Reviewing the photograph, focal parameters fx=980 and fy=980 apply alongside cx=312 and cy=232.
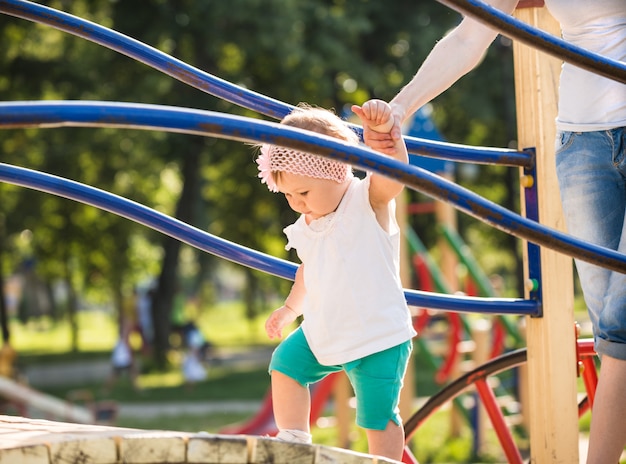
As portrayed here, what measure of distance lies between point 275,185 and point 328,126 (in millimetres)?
165

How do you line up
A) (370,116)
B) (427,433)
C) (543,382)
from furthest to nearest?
(427,433)
(543,382)
(370,116)

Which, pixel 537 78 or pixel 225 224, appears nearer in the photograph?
pixel 537 78

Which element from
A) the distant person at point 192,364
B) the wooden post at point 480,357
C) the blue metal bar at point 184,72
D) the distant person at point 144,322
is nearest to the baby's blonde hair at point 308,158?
the blue metal bar at point 184,72

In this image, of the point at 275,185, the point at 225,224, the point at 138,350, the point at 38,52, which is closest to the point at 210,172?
the point at 225,224

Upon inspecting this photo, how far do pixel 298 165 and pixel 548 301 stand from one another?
1.92 ft

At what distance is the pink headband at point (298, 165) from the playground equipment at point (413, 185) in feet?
0.60

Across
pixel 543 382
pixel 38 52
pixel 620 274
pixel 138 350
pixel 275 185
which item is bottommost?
pixel 543 382

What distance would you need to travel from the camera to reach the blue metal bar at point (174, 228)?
2127mm

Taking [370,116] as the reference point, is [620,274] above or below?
below

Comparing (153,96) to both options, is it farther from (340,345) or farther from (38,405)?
(340,345)

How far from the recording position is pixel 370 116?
5.78 ft

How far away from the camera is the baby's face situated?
6.59ft

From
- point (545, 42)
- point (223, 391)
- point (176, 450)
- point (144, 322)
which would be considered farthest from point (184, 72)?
point (144, 322)

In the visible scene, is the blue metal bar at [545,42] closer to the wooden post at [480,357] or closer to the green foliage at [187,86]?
the wooden post at [480,357]
